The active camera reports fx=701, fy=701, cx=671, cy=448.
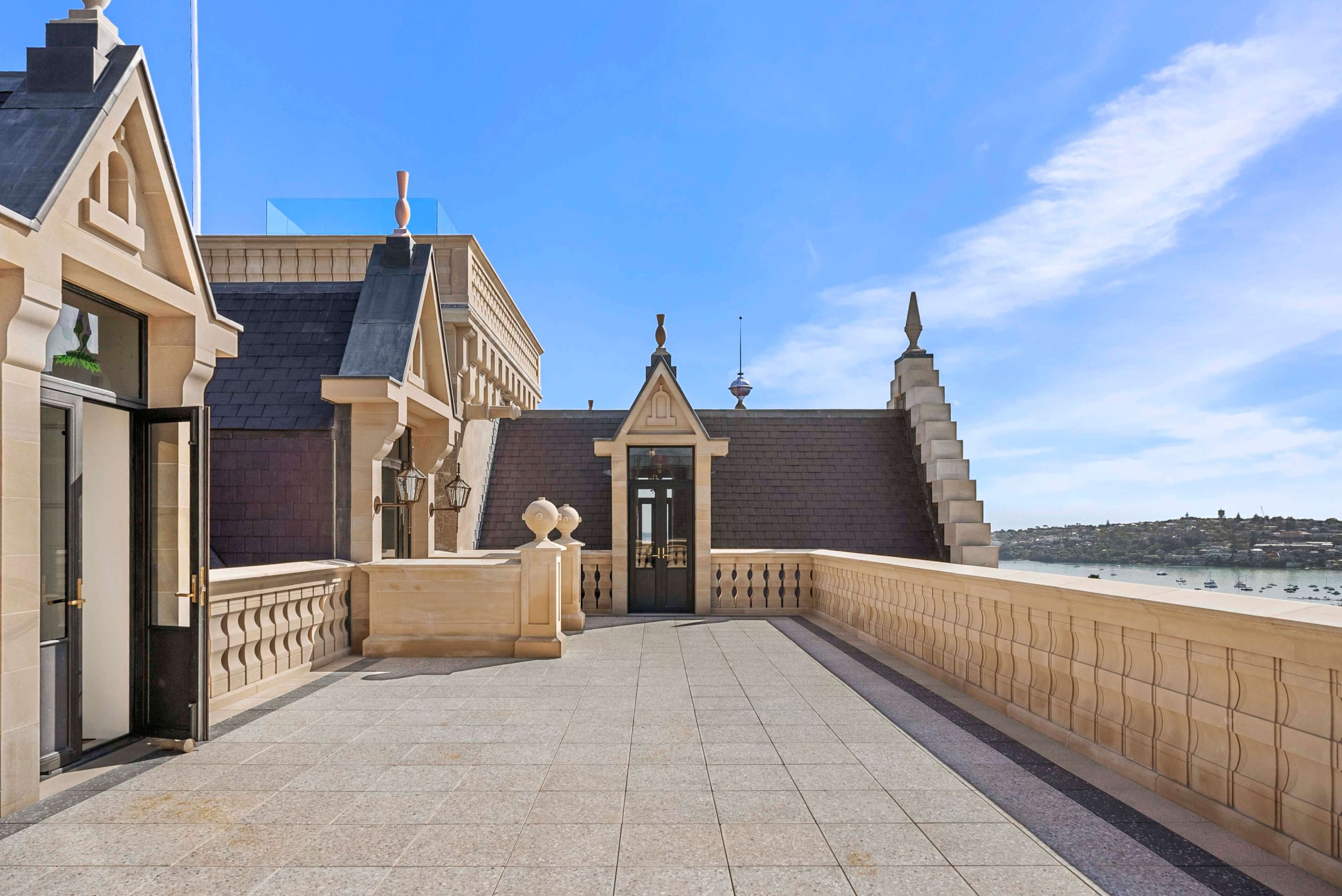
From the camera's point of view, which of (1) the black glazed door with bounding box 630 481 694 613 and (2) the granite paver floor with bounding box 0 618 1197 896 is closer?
(2) the granite paver floor with bounding box 0 618 1197 896

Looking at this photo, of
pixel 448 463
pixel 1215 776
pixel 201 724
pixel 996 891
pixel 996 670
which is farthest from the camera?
pixel 448 463

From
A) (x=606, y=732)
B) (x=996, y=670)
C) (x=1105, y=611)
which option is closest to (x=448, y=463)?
(x=606, y=732)

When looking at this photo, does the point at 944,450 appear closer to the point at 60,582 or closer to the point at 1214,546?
the point at 1214,546

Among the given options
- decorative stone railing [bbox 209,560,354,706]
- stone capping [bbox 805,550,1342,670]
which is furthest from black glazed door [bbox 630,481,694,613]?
stone capping [bbox 805,550,1342,670]

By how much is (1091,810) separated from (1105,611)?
1412mm

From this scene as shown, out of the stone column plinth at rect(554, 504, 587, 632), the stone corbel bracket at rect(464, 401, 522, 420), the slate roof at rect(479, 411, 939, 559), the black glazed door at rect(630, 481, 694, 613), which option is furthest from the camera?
the slate roof at rect(479, 411, 939, 559)

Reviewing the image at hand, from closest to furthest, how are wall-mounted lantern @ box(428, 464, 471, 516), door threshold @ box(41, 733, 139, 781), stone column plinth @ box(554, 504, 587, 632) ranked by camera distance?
door threshold @ box(41, 733, 139, 781) < stone column plinth @ box(554, 504, 587, 632) < wall-mounted lantern @ box(428, 464, 471, 516)

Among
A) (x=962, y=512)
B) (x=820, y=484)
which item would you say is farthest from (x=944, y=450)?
(x=820, y=484)

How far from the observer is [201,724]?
581cm

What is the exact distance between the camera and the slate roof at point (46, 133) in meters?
4.74

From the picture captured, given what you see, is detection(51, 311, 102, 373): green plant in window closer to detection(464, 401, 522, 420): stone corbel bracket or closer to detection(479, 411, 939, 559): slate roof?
detection(464, 401, 522, 420): stone corbel bracket

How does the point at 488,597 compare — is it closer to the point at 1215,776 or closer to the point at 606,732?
the point at 606,732

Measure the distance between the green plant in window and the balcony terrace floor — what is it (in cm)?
312

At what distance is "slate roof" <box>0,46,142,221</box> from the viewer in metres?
4.74
